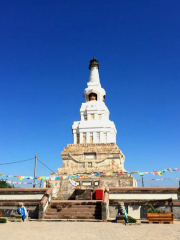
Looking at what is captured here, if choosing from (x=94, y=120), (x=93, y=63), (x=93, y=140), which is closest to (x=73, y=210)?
(x=93, y=140)

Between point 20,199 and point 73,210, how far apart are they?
484 cm

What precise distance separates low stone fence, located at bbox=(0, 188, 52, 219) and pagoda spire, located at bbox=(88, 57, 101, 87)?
3585 cm

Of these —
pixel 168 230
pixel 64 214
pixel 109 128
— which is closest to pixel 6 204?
pixel 64 214

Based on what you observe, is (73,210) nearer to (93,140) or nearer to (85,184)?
(85,184)

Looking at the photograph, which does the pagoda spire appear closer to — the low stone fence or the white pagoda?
the white pagoda

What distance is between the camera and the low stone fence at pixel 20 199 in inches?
730

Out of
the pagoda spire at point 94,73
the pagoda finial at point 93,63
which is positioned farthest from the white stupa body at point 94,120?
the pagoda finial at point 93,63

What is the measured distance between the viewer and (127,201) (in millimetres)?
18391

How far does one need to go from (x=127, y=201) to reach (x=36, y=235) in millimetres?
8898

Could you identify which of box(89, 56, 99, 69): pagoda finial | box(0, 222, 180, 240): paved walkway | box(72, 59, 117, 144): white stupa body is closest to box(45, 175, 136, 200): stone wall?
box(0, 222, 180, 240): paved walkway

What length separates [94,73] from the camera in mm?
54594

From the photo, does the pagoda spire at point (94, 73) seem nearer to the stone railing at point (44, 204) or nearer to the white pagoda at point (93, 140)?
the white pagoda at point (93, 140)

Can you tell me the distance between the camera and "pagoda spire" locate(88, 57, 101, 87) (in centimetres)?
5253

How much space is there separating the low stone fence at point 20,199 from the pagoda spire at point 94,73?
35.9m
